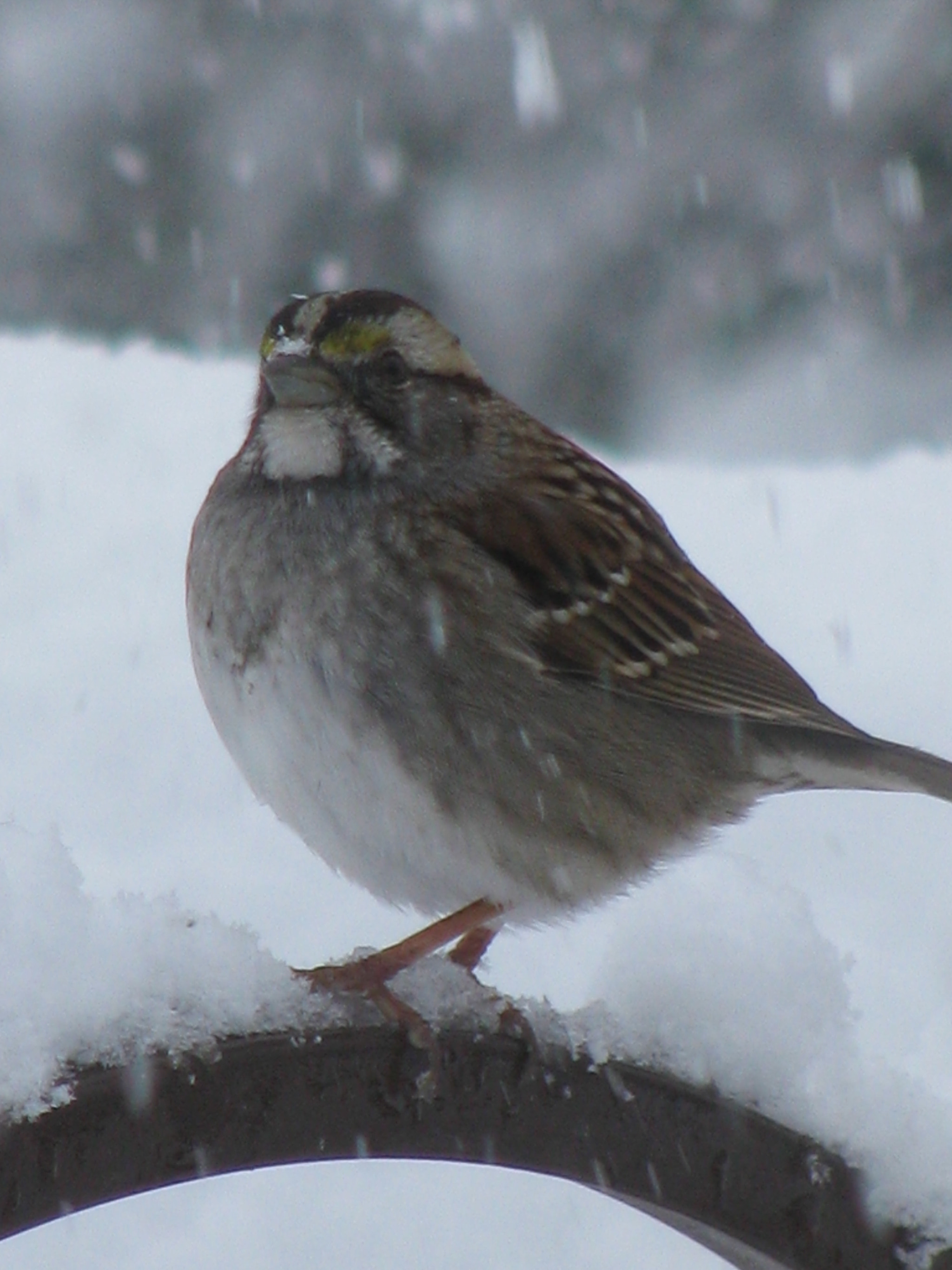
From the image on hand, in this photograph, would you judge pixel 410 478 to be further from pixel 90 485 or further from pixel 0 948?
pixel 90 485

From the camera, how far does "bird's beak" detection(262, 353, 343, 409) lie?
228cm

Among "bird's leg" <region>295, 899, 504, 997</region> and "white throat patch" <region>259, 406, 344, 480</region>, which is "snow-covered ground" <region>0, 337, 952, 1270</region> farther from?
"white throat patch" <region>259, 406, 344, 480</region>

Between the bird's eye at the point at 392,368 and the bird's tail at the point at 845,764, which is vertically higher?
the bird's eye at the point at 392,368

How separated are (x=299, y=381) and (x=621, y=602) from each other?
58 cm

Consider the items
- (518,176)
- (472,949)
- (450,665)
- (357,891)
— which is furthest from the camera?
(518,176)

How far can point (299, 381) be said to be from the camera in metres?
2.31

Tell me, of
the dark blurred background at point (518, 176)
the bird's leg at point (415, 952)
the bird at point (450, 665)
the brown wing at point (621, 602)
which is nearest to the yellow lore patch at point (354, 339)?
the bird at point (450, 665)

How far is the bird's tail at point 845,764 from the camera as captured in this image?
246cm

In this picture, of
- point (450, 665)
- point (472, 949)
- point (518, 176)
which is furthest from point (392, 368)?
point (518, 176)

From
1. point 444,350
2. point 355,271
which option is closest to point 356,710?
point 444,350

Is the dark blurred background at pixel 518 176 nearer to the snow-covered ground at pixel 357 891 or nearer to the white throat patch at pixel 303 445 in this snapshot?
the snow-covered ground at pixel 357 891

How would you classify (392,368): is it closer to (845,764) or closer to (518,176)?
(845,764)

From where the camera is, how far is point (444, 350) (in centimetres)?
253

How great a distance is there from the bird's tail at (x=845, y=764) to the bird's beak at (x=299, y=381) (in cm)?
79
